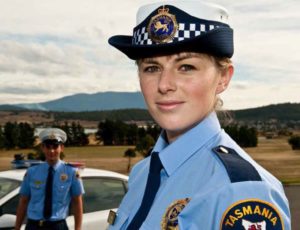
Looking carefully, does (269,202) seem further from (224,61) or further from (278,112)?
(278,112)

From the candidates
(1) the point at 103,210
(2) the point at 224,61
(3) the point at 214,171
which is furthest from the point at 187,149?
(1) the point at 103,210

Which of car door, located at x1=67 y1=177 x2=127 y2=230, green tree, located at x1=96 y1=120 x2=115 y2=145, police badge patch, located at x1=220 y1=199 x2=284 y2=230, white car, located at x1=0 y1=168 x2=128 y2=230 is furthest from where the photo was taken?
green tree, located at x1=96 y1=120 x2=115 y2=145

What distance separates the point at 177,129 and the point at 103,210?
479 centimetres

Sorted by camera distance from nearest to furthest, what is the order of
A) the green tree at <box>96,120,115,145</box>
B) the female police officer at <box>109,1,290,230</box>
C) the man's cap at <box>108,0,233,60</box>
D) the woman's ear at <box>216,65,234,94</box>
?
the female police officer at <box>109,1,290,230</box>, the man's cap at <box>108,0,233,60</box>, the woman's ear at <box>216,65,234,94</box>, the green tree at <box>96,120,115,145</box>

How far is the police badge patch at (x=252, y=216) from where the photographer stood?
121 cm

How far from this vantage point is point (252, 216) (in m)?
1.21

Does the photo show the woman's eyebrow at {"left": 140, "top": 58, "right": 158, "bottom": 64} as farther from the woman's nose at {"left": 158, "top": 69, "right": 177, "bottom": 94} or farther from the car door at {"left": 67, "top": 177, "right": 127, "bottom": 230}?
the car door at {"left": 67, "top": 177, "right": 127, "bottom": 230}

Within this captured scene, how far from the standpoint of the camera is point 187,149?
1.52 meters

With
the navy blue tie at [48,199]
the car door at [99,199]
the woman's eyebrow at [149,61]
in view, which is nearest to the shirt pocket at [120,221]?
the woman's eyebrow at [149,61]

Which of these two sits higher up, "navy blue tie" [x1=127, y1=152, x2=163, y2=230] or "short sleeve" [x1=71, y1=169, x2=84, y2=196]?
"navy blue tie" [x1=127, y1=152, x2=163, y2=230]

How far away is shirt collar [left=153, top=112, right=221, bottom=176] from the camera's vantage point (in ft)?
4.95

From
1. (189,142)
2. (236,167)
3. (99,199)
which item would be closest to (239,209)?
(236,167)

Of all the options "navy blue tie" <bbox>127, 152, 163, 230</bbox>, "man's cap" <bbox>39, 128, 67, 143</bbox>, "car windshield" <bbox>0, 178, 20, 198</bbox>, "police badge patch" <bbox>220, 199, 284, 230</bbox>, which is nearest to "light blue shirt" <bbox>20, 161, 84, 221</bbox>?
"man's cap" <bbox>39, 128, 67, 143</bbox>

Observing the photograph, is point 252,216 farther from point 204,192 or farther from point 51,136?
point 51,136
